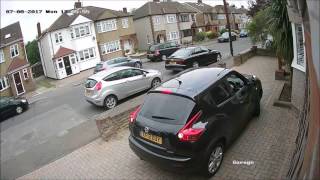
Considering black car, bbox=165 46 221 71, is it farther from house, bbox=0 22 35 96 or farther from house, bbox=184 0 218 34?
house, bbox=184 0 218 34

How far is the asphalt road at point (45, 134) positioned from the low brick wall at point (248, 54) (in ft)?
26.3

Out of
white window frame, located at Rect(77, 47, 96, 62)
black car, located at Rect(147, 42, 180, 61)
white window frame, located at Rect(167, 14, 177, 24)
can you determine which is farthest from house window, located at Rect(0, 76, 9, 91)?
white window frame, located at Rect(167, 14, 177, 24)

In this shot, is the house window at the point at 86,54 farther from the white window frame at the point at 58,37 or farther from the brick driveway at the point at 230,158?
the brick driveway at the point at 230,158

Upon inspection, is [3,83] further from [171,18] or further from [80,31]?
[171,18]

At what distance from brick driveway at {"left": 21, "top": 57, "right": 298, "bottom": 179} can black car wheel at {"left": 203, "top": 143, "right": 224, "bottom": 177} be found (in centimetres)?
16

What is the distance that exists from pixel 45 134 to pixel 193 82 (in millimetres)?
7431

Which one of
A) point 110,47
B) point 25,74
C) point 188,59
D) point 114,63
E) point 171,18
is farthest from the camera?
point 171,18

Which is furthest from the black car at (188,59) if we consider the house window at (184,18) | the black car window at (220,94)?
the house window at (184,18)

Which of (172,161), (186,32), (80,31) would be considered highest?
(80,31)

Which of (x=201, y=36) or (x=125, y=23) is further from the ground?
(x=125, y=23)

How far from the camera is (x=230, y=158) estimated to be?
6.04 metres

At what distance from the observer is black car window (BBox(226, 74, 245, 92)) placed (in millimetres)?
6575

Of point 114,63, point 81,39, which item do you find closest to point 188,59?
point 114,63

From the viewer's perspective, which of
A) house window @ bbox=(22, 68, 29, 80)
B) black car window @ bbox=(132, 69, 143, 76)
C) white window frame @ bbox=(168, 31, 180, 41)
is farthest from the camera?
white window frame @ bbox=(168, 31, 180, 41)
